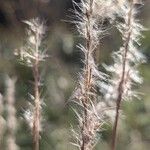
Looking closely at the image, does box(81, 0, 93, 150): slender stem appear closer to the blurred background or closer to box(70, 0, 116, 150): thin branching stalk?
box(70, 0, 116, 150): thin branching stalk

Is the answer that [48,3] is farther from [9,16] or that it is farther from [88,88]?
[88,88]

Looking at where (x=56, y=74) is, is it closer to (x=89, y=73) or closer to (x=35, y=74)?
(x=35, y=74)

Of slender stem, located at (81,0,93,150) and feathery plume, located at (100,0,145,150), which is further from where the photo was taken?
feathery plume, located at (100,0,145,150)

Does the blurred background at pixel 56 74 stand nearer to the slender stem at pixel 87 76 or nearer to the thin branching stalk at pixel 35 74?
the thin branching stalk at pixel 35 74

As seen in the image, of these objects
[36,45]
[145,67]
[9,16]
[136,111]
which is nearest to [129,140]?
[136,111]

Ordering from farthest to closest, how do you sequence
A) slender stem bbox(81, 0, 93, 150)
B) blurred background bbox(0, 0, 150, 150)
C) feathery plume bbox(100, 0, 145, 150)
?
blurred background bbox(0, 0, 150, 150) → feathery plume bbox(100, 0, 145, 150) → slender stem bbox(81, 0, 93, 150)

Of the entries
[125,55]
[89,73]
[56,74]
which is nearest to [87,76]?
[89,73]

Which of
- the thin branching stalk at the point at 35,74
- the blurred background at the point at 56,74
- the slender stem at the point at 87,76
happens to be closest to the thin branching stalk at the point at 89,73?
the slender stem at the point at 87,76

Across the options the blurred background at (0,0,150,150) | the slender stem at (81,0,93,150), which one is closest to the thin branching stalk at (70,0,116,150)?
the slender stem at (81,0,93,150)
